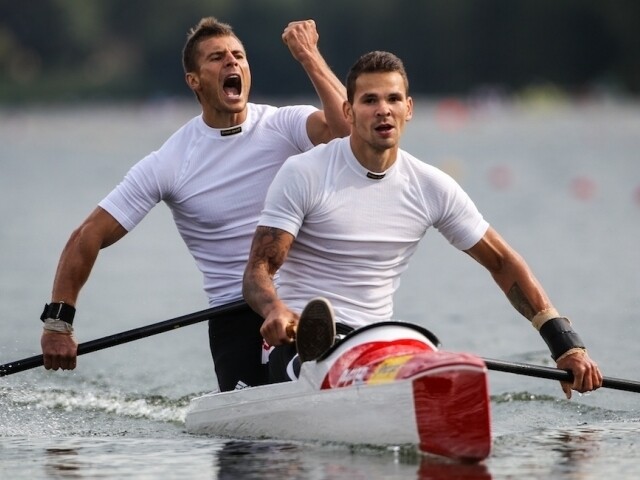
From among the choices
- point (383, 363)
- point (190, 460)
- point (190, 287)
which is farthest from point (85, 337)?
point (383, 363)

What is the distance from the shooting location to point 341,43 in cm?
9994

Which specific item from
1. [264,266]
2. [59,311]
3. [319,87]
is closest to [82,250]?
[59,311]

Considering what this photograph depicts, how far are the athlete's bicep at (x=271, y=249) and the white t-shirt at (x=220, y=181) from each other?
91 centimetres

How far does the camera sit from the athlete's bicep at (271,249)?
303 inches

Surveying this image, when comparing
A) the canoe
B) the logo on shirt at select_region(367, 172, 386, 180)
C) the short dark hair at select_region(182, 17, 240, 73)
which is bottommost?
the canoe

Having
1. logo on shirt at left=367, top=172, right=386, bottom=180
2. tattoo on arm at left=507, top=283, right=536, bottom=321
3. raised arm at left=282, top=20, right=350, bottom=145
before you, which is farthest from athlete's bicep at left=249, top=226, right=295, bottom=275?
tattoo on arm at left=507, top=283, right=536, bottom=321

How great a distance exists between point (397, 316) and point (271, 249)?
22.1 ft

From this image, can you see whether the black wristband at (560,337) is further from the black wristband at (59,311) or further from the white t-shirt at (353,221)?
the black wristband at (59,311)

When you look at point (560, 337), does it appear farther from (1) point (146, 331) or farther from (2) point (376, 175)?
(1) point (146, 331)

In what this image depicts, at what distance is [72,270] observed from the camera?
334 inches

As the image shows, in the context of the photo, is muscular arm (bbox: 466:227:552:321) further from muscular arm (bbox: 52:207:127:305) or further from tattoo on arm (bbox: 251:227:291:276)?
muscular arm (bbox: 52:207:127:305)

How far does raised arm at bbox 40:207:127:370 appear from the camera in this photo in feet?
27.7

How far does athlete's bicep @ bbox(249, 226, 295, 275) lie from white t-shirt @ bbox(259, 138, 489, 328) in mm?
38

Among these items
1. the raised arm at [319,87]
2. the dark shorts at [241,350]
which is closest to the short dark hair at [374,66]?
the raised arm at [319,87]
